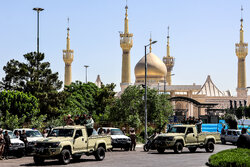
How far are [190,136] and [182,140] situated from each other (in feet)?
1.92

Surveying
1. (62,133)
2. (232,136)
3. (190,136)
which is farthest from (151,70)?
(62,133)

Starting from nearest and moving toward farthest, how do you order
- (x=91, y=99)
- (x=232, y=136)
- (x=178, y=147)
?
(x=178, y=147) → (x=232, y=136) → (x=91, y=99)

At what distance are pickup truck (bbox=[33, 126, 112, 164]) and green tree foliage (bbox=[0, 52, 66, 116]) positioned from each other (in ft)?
89.3

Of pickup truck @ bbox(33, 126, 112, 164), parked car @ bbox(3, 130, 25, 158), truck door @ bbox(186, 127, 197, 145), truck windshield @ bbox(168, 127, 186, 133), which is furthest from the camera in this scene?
truck windshield @ bbox(168, 127, 186, 133)

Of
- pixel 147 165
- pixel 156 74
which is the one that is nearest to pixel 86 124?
pixel 147 165

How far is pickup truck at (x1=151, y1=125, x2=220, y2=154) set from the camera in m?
25.8

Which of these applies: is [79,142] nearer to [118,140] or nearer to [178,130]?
[178,130]

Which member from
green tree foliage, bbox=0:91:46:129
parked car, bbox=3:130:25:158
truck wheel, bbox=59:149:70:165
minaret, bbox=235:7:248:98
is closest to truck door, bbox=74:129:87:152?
truck wheel, bbox=59:149:70:165

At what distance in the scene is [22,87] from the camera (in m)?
49.1

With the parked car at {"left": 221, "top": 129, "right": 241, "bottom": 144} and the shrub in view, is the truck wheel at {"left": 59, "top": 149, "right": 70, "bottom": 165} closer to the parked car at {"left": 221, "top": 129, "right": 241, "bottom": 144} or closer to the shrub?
the shrub

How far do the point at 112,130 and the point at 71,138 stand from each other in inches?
385

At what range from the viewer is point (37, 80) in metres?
49.2

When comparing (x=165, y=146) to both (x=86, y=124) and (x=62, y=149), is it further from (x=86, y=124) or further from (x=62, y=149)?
(x=62, y=149)

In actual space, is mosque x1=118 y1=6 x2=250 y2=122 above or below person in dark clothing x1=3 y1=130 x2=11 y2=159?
above
